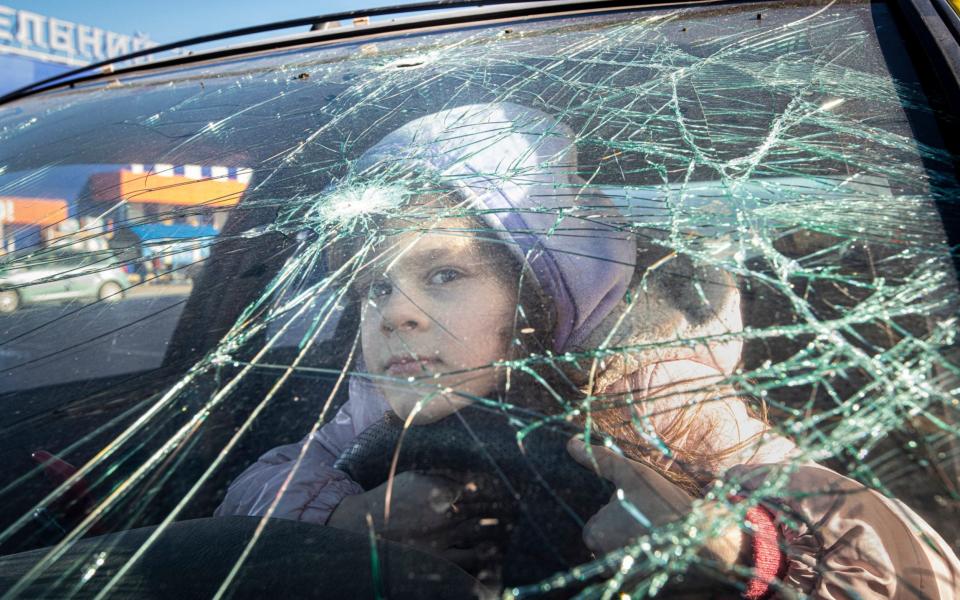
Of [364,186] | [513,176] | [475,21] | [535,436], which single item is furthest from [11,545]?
[475,21]

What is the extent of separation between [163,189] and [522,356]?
0.86 meters

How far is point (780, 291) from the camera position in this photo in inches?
29.3

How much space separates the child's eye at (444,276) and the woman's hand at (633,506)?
280 mm

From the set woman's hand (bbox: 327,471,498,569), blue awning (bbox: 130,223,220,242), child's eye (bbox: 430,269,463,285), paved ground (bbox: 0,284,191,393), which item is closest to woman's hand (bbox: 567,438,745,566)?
woman's hand (bbox: 327,471,498,569)

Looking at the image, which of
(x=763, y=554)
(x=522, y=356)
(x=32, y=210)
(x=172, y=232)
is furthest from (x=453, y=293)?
(x=32, y=210)

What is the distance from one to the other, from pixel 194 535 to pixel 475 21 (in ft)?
4.96

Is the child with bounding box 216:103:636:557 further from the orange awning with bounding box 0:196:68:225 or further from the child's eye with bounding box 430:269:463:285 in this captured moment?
the orange awning with bounding box 0:196:68:225

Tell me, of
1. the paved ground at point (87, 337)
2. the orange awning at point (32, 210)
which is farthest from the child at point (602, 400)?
the orange awning at point (32, 210)

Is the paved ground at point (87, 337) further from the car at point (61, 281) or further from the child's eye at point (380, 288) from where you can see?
the child's eye at point (380, 288)

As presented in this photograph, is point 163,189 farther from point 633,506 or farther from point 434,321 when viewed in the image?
point 633,506

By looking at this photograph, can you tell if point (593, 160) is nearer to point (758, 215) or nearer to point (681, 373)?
point (758, 215)

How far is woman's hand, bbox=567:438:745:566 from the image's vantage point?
0.59 meters

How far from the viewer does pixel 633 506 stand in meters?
0.62

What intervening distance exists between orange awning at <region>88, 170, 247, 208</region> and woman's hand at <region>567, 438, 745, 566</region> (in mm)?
798
